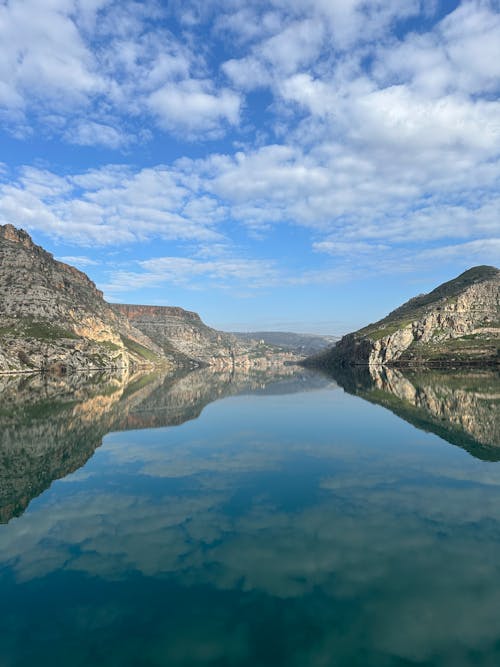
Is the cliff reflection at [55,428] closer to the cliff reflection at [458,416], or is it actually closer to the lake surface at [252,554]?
the lake surface at [252,554]

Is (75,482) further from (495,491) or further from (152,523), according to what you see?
(495,491)

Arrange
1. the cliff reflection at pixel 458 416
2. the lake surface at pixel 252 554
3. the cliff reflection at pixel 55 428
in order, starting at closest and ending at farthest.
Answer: the lake surface at pixel 252 554 < the cliff reflection at pixel 55 428 < the cliff reflection at pixel 458 416

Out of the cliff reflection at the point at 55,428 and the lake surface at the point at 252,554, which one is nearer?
the lake surface at the point at 252,554

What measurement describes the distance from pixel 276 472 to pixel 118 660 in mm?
18522

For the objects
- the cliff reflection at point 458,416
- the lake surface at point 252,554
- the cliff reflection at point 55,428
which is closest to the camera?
the lake surface at point 252,554

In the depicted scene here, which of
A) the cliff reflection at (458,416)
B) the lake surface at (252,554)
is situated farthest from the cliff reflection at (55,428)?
the cliff reflection at (458,416)

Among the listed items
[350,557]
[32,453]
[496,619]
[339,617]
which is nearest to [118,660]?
[339,617]

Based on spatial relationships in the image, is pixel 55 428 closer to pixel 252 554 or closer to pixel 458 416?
pixel 252 554

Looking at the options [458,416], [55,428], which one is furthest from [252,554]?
[458,416]

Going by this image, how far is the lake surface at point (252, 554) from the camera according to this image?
35.3 feet

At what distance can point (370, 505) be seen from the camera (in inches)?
831

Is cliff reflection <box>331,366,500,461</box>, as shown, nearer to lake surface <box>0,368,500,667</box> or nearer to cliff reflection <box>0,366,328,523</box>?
lake surface <box>0,368,500,667</box>

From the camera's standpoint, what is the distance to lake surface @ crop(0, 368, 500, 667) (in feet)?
35.3

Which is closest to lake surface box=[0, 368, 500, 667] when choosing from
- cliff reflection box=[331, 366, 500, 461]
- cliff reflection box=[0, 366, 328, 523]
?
cliff reflection box=[0, 366, 328, 523]
